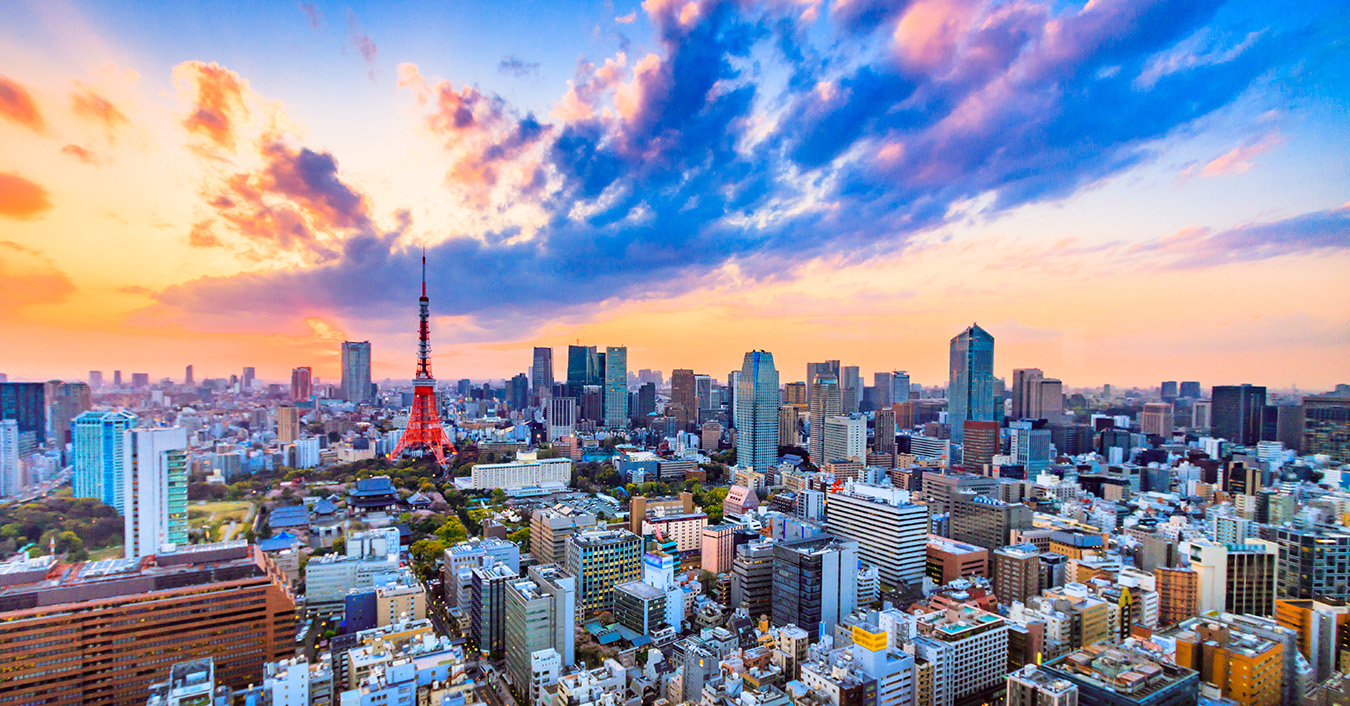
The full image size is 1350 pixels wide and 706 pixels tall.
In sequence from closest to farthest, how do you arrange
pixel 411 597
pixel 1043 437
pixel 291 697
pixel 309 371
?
pixel 291 697 → pixel 411 597 → pixel 309 371 → pixel 1043 437

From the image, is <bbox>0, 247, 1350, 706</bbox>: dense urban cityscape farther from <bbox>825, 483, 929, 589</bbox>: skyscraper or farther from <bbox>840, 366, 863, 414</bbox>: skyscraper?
<bbox>840, 366, 863, 414</bbox>: skyscraper

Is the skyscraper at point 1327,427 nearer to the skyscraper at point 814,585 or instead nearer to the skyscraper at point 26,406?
the skyscraper at point 814,585

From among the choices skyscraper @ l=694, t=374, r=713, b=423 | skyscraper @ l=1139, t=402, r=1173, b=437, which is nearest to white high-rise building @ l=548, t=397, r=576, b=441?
skyscraper @ l=694, t=374, r=713, b=423

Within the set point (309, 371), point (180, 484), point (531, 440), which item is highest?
point (309, 371)

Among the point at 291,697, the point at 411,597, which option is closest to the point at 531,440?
the point at 411,597

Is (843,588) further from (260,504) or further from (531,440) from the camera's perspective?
(531,440)

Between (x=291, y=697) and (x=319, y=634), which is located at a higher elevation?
(x=291, y=697)

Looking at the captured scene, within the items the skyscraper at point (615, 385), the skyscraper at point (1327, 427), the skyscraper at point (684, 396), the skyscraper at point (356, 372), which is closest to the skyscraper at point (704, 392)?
the skyscraper at point (684, 396)
